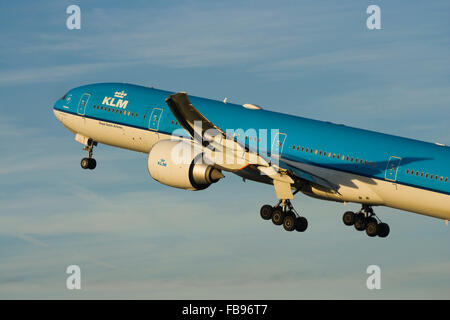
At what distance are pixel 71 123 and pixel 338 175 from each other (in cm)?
1744

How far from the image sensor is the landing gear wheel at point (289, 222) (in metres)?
40.6

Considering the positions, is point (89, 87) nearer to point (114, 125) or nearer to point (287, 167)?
point (114, 125)

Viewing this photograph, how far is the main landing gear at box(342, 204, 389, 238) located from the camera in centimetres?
4438

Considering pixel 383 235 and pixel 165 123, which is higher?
pixel 165 123

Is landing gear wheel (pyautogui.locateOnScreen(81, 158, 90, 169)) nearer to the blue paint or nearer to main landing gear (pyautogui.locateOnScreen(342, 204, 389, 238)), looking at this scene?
the blue paint

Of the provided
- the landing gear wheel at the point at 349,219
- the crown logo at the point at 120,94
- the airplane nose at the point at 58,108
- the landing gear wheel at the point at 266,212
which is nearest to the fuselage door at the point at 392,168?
the landing gear wheel at the point at 349,219

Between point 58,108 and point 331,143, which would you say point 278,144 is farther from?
point 58,108

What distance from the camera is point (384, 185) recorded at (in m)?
39.8

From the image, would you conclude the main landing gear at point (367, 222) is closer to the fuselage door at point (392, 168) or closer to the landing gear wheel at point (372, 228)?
the landing gear wheel at point (372, 228)

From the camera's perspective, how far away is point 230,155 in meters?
39.2

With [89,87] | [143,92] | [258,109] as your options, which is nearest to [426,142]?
[258,109]

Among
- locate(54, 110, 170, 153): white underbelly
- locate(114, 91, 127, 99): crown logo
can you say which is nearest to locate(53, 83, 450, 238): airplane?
locate(54, 110, 170, 153): white underbelly
